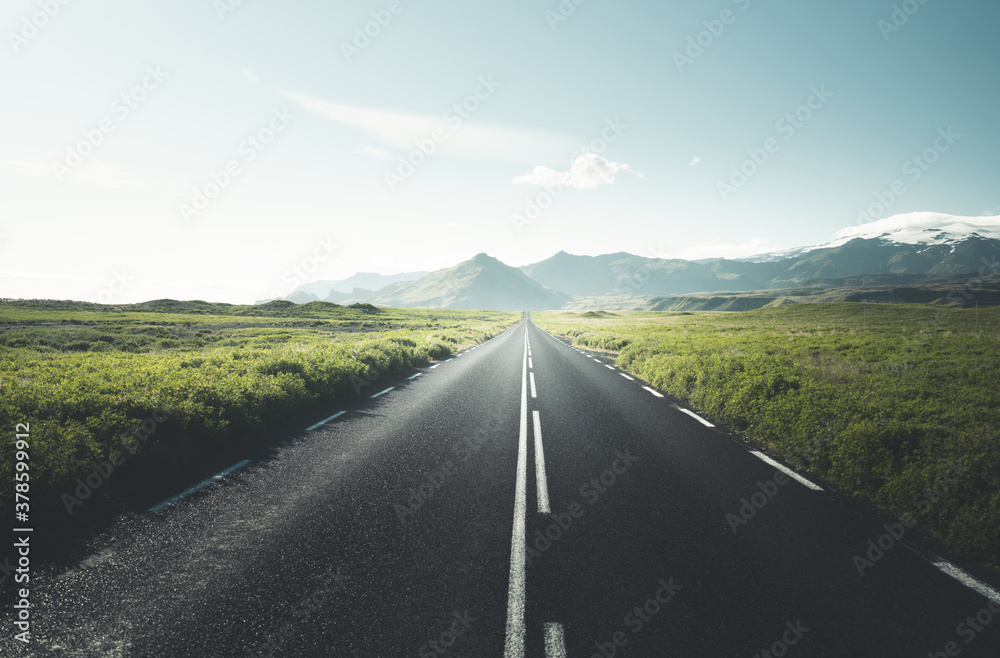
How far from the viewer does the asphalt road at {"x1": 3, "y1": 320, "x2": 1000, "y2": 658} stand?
300 cm

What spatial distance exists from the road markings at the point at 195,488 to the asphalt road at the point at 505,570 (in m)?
0.11

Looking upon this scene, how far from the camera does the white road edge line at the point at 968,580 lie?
3.60 m

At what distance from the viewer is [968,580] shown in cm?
380

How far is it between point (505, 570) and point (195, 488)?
4583 mm

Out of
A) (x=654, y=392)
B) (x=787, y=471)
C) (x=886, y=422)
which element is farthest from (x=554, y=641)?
(x=654, y=392)

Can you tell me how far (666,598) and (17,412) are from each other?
346 inches

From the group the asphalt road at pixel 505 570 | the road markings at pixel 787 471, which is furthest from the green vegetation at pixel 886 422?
the asphalt road at pixel 505 570

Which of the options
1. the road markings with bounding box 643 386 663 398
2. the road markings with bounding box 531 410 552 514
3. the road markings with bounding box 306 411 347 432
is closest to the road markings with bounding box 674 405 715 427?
the road markings with bounding box 643 386 663 398

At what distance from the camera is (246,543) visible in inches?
168

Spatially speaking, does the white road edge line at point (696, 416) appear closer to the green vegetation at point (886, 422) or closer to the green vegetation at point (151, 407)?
the green vegetation at point (886, 422)

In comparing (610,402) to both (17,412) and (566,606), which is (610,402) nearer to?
(566,606)

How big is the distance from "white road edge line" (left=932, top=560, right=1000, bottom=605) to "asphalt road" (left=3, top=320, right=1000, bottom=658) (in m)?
→ 0.05

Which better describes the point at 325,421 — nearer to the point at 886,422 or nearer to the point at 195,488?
the point at 195,488

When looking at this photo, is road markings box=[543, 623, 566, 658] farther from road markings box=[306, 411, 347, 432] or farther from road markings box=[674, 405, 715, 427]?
road markings box=[674, 405, 715, 427]
